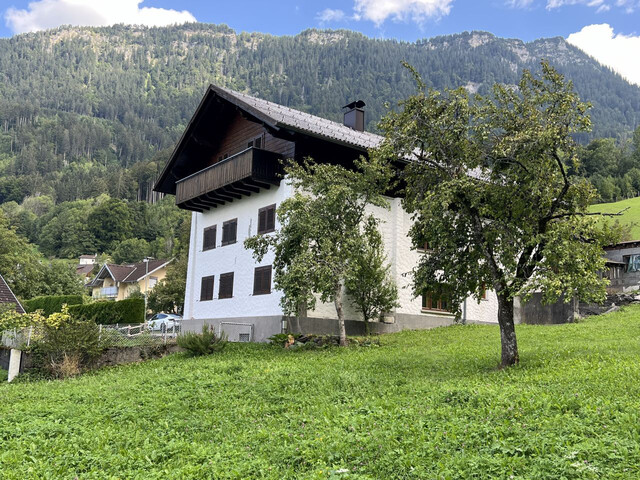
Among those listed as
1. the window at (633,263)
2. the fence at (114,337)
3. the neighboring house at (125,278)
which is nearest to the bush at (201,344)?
the fence at (114,337)

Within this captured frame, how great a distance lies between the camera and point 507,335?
51.3ft

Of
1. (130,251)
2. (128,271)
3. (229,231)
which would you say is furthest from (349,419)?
(130,251)

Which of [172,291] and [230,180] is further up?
[230,180]

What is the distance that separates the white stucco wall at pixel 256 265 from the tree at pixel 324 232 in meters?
4.12

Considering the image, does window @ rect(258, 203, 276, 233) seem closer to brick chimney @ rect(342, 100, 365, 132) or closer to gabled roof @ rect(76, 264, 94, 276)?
brick chimney @ rect(342, 100, 365, 132)

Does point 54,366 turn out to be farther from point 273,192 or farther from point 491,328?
point 491,328

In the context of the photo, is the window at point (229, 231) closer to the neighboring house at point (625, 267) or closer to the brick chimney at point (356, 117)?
the brick chimney at point (356, 117)

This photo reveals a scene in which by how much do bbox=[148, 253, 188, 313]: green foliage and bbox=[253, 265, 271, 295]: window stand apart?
923 inches

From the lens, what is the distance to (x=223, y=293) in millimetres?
29812

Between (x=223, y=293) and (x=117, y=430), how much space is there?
17.4 m

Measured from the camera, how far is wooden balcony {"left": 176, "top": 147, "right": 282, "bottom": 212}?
A: 87.0ft

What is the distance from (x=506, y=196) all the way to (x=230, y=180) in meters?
14.5

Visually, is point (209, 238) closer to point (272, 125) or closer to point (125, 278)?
point (272, 125)

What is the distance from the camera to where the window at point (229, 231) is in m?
29.9
